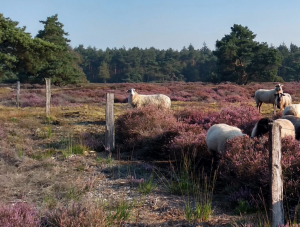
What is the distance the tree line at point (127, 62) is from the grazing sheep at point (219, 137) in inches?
418

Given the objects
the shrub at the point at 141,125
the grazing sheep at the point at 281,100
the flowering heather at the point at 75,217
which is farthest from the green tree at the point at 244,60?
the flowering heather at the point at 75,217

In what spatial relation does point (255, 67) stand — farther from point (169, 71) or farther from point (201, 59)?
point (201, 59)

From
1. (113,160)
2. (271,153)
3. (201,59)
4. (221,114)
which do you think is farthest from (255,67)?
(201,59)

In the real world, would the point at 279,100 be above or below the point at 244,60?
below

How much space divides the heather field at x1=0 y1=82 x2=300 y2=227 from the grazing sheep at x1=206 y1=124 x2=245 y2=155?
31cm

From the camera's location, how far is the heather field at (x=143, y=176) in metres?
4.53

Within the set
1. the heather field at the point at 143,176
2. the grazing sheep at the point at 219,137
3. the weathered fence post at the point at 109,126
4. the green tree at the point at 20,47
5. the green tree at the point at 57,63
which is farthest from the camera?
the green tree at the point at 57,63

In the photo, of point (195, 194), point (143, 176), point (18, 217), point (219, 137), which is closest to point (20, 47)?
point (143, 176)

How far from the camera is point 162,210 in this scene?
16.8ft

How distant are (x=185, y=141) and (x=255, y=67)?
44.9m

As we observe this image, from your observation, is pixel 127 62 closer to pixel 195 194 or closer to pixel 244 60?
pixel 244 60

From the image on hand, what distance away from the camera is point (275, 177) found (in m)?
4.02

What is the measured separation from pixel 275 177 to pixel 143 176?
3517 mm

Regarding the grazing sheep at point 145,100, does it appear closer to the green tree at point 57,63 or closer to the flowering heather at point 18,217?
the flowering heather at point 18,217
